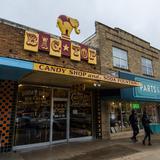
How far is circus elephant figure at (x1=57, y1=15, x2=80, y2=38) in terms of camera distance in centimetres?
1023

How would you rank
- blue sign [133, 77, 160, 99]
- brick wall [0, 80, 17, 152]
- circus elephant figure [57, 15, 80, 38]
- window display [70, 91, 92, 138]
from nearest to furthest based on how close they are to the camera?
brick wall [0, 80, 17, 152] < circus elephant figure [57, 15, 80, 38] < window display [70, 91, 92, 138] < blue sign [133, 77, 160, 99]

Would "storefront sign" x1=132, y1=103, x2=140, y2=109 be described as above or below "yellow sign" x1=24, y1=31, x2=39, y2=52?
below

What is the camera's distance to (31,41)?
8.84 meters

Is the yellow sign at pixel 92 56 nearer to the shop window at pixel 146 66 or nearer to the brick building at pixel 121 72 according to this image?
the brick building at pixel 121 72

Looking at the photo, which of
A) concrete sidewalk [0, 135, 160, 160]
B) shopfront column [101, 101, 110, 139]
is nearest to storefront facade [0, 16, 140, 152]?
shopfront column [101, 101, 110, 139]

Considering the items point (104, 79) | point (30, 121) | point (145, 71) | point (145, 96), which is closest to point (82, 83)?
point (104, 79)

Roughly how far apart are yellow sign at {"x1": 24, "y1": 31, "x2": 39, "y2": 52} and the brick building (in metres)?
4.46

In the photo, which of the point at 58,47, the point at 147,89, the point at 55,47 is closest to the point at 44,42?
the point at 55,47

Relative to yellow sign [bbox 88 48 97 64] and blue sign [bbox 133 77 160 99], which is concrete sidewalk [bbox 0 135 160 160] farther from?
yellow sign [bbox 88 48 97 64]

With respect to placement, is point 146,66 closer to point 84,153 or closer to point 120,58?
point 120,58

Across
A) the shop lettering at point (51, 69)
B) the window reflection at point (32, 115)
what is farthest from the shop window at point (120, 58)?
the shop lettering at point (51, 69)

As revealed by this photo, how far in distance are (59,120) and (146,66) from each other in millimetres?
9406

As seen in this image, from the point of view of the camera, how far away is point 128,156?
7293 millimetres

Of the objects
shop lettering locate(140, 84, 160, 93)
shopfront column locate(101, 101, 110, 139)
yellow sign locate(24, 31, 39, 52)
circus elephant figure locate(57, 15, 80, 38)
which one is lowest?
shopfront column locate(101, 101, 110, 139)
